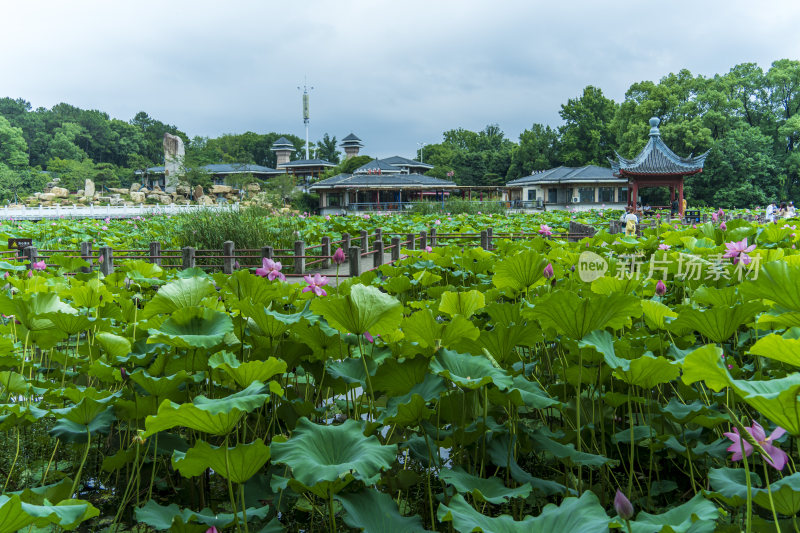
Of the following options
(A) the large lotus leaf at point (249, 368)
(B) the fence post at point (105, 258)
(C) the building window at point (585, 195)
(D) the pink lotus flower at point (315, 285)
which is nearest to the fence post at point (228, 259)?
(B) the fence post at point (105, 258)

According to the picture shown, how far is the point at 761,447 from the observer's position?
2.93ft

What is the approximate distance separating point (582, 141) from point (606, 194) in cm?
821

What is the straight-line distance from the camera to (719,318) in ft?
4.97

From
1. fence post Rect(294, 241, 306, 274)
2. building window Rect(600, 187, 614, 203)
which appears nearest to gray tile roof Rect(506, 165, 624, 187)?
building window Rect(600, 187, 614, 203)

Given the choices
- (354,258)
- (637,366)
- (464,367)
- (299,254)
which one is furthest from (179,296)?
(299,254)

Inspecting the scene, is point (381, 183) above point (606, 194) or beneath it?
above

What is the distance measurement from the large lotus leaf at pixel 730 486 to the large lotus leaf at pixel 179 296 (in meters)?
1.47

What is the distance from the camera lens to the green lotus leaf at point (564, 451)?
1.29 m

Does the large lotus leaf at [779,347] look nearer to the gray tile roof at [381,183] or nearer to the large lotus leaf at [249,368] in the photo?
the large lotus leaf at [249,368]

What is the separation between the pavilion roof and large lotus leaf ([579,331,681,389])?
22.7 metres

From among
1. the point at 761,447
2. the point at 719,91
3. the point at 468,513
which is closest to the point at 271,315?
the point at 468,513

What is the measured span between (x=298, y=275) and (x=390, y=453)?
690 cm

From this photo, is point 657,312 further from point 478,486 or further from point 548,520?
point 548,520

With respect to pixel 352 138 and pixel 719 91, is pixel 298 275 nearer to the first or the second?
pixel 719 91
